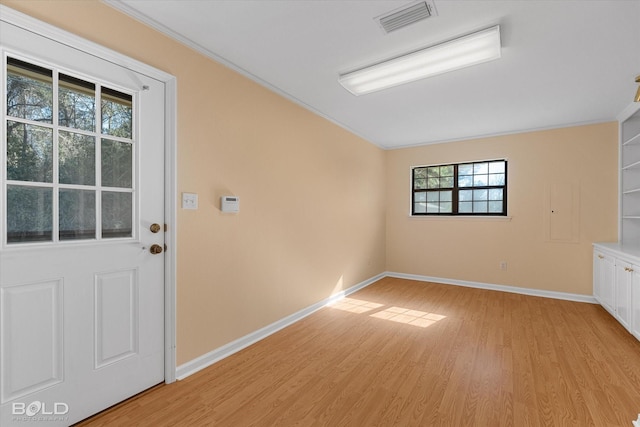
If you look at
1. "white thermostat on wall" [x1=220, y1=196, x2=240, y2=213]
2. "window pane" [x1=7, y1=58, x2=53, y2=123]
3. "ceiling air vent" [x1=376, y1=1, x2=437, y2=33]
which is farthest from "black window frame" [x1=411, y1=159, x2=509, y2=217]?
"window pane" [x1=7, y1=58, x2=53, y2=123]

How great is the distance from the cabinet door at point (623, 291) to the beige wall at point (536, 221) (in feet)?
3.58

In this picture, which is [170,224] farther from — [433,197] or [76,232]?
[433,197]

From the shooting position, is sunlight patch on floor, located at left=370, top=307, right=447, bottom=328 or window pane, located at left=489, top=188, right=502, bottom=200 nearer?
sunlight patch on floor, located at left=370, top=307, right=447, bottom=328

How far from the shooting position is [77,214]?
1.73 meters

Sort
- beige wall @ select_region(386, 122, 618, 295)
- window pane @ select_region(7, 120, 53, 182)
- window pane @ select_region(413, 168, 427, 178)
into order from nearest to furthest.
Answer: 1. window pane @ select_region(7, 120, 53, 182)
2. beige wall @ select_region(386, 122, 618, 295)
3. window pane @ select_region(413, 168, 427, 178)

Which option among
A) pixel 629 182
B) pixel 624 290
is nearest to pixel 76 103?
pixel 624 290

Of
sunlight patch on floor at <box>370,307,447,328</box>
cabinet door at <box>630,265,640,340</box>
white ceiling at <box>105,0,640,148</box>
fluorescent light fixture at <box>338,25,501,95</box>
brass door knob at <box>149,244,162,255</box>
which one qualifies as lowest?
sunlight patch on floor at <box>370,307,447,328</box>

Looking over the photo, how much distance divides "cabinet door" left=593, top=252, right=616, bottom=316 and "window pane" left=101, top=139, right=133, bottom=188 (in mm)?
4937

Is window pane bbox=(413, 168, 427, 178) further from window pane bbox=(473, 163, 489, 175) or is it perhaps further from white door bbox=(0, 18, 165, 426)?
white door bbox=(0, 18, 165, 426)

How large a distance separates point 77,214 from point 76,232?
110 millimetres

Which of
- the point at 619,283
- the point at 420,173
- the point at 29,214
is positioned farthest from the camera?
the point at 420,173

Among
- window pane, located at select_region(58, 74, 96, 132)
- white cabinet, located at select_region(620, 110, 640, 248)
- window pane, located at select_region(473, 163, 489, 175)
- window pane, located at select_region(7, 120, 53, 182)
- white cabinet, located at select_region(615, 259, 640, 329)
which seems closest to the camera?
window pane, located at select_region(7, 120, 53, 182)

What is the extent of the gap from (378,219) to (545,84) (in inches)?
124

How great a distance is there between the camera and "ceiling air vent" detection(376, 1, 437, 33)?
1867 millimetres
